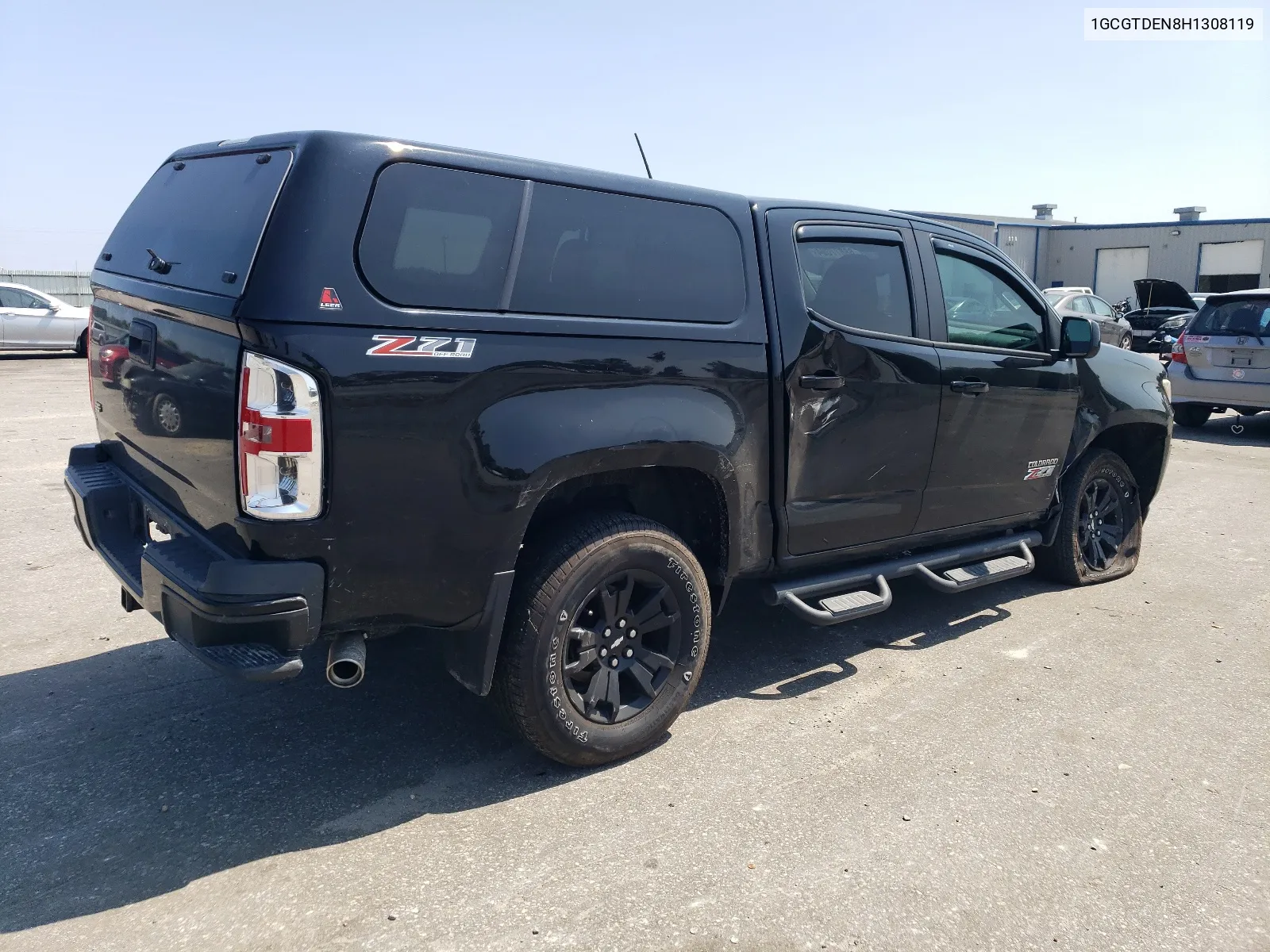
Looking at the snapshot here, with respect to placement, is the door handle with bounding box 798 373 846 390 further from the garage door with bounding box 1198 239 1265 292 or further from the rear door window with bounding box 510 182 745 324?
the garage door with bounding box 1198 239 1265 292

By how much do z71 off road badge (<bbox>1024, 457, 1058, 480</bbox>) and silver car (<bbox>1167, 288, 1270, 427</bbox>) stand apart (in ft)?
23.5

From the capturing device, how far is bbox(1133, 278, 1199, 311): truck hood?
90.1 ft

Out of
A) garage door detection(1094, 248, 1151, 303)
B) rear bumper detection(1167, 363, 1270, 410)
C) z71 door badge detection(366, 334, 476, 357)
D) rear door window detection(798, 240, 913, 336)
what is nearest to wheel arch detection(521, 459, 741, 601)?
z71 door badge detection(366, 334, 476, 357)

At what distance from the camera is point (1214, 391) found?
1196cm

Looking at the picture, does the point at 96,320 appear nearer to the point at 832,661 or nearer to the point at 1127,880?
the point at 832,661

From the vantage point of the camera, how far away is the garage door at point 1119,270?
143 ft

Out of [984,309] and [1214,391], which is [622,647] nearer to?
[984,309]

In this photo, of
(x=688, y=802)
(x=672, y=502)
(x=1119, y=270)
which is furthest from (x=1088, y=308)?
(x=1119, y=270)

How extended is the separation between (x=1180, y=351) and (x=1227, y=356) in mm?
610

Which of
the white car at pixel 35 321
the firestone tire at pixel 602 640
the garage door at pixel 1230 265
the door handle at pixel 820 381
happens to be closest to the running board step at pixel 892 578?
the firestone tire at pixel 602 640

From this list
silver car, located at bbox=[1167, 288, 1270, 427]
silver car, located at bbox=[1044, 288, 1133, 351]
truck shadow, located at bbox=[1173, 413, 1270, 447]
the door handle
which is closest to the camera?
the door handle

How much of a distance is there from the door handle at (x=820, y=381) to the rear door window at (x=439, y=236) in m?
1.35

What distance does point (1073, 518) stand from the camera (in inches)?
223

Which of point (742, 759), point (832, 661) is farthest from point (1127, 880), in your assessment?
point (832, 661)
